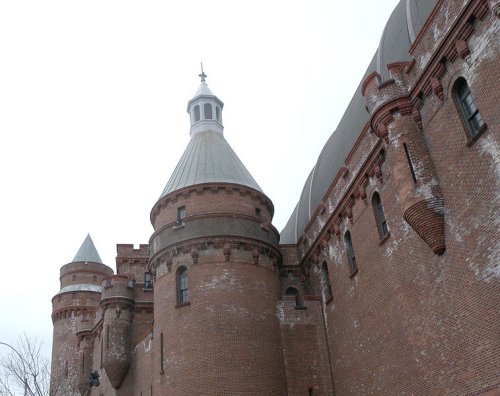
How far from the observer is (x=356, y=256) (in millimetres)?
22359

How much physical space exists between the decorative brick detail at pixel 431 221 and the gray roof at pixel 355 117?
634 cm

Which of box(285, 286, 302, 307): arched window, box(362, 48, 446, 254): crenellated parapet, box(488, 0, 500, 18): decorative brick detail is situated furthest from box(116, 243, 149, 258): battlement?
box(488, 0, 500, 18): decorative brick detail

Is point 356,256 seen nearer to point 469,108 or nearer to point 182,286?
point 469,108

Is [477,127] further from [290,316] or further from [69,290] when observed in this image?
[69,290]

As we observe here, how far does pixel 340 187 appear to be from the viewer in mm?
23812

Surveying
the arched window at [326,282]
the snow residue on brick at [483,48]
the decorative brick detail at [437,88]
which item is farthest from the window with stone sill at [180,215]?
the snow residue on brick at [483,48]

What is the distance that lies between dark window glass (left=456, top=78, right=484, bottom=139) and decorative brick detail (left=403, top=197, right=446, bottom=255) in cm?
238

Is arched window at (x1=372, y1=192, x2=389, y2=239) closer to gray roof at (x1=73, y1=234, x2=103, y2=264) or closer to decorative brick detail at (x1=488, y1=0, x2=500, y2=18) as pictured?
decorative brick detail at (x1=488, y1=0, x2=500, y2=18)

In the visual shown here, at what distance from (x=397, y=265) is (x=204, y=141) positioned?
58.4ft

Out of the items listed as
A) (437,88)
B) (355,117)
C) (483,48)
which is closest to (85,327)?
(355,117)

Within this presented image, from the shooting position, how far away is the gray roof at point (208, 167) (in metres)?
29.0

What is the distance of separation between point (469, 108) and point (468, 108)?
0.05 meters

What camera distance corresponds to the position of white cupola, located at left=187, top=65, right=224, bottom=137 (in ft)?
117

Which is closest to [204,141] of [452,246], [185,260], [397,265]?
[185,260]
